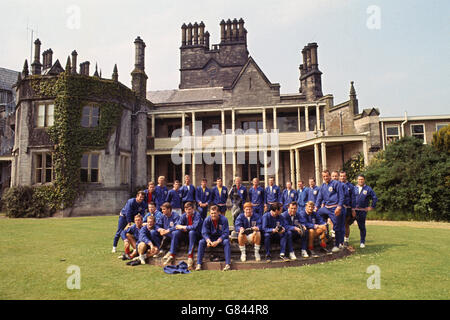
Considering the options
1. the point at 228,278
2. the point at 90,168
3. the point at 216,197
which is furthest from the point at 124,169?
the point at 228,278

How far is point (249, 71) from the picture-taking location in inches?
942

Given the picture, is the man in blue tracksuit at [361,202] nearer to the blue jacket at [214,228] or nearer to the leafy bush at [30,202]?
the blue jacket at [214,228]

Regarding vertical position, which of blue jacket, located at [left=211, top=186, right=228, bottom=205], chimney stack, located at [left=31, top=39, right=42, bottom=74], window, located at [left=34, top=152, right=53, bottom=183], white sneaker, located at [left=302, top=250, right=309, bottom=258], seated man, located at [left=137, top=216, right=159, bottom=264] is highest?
chimney stack, located at [left=31, top=39, right=42, bottom=74]

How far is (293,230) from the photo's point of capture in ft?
21.4

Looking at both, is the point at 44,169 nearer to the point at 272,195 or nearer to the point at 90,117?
the point at 90,117

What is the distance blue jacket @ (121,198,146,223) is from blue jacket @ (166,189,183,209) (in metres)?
1.00

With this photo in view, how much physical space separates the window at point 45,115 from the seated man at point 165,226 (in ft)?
49.6

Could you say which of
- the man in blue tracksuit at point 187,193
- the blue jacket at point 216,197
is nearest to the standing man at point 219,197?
the blue jacket at point 216,197

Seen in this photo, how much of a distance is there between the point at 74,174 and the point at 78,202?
166cm

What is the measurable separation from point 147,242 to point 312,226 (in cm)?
367

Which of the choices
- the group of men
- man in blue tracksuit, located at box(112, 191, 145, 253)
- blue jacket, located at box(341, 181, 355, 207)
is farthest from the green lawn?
blue jacket, located at box(341, 181, 355, 207)

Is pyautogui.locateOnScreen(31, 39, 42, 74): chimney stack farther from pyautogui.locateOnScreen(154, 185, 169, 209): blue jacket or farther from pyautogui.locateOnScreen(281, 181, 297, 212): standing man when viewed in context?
pyautogui.locateOnScreen(281, 181, 297, 212): standing man

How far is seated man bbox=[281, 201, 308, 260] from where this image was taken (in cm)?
641
